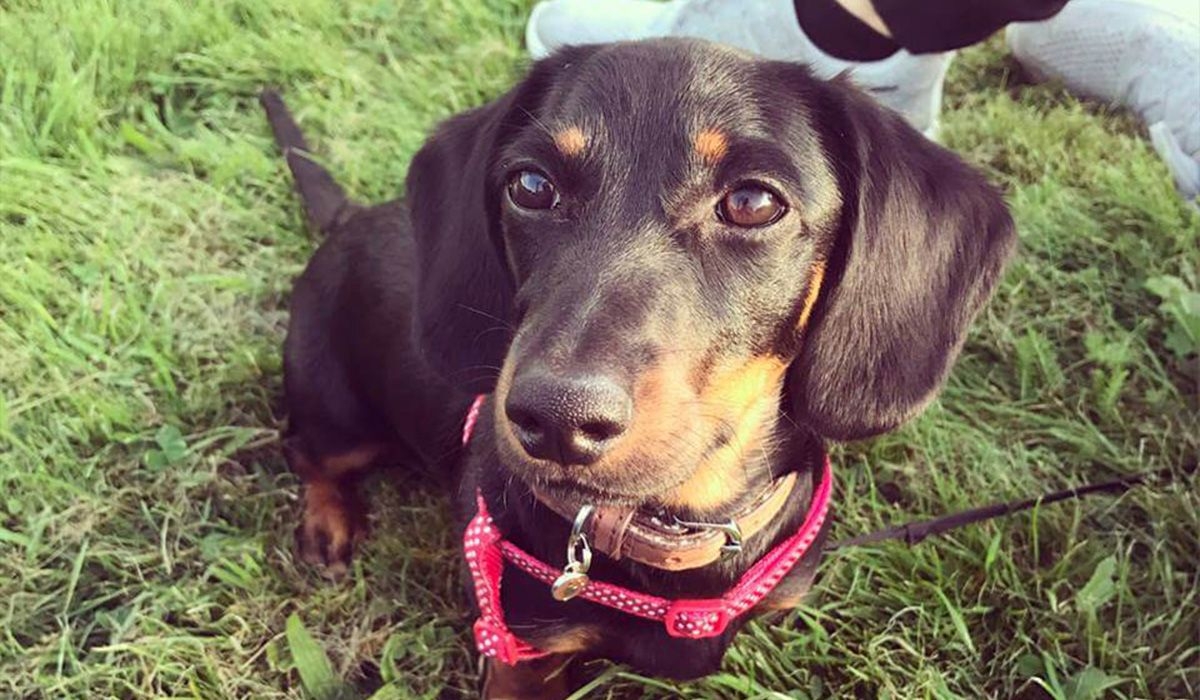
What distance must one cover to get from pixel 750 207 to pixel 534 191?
0.34m

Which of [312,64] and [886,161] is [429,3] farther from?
[886,161]

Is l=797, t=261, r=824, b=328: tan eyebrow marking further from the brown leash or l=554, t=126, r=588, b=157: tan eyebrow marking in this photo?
the brown leash

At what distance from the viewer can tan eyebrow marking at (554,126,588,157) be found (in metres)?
1.72

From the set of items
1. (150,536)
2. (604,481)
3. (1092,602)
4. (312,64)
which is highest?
(604,481)

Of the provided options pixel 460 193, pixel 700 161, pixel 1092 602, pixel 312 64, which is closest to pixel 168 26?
pixel 312 64

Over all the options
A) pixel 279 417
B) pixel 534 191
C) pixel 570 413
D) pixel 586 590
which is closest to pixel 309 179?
pixel 279 417

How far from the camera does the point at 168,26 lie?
369 centimetres

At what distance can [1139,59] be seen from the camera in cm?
349

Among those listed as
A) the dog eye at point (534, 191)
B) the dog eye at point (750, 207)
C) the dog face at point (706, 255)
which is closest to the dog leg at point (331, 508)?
the dog face at point (706, 255)

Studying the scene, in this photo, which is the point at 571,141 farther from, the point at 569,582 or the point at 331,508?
the point at 331,508

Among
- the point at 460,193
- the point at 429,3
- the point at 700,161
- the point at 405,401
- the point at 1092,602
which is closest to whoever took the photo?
the point at 700,161

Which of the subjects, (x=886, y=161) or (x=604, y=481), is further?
(x=886, y=161)

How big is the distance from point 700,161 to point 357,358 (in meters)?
1.20

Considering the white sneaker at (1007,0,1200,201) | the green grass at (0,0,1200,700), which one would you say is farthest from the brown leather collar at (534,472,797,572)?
the white sneaker at (1007,0,1200,201)
